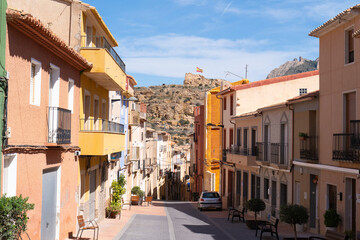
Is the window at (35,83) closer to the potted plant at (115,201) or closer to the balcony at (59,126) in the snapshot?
the balcony at (59,126)

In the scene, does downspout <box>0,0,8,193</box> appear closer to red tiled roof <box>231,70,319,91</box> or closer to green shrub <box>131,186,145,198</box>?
red tiled roof <box>231,70,319,91</box>

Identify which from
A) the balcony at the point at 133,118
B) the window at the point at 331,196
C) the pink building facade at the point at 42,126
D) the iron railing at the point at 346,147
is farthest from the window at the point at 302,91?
the pink building facade at the point at 42,126

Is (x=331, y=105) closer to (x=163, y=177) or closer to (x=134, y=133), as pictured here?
(x=134, y=133)

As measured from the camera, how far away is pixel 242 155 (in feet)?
93.0

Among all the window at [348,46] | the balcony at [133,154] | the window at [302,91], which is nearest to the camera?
the window at [348,46]

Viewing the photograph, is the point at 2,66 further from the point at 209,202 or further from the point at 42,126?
the point at 209,202

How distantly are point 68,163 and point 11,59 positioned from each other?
6071 mm

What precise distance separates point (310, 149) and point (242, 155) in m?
9.31

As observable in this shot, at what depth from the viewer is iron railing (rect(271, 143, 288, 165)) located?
892 inches

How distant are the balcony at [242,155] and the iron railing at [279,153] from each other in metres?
3.24

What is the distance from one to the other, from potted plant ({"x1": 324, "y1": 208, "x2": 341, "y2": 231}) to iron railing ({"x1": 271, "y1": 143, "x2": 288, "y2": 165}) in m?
5.86

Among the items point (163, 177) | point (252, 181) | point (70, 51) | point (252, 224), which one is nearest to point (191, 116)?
point (163, 177)

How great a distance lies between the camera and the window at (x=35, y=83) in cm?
1180

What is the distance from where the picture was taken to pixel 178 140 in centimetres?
9869
